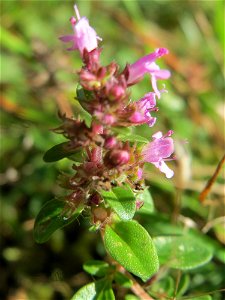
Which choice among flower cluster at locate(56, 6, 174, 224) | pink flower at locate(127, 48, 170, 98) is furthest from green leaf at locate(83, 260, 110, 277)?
pink flower at locate(127, 48, 170, 98)

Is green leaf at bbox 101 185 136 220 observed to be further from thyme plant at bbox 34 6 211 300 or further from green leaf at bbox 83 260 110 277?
green leaf at bbox 83 260 110 277

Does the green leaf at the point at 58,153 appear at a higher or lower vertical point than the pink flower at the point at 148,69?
lower

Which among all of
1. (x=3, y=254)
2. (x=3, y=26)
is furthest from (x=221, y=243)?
(x=3, y=26)

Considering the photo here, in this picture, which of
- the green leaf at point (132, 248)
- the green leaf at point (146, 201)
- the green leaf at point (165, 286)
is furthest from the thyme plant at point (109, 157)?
the green leaf at point (165, 286)

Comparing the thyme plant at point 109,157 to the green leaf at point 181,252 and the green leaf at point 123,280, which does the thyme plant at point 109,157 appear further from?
the green leaf at point 181,252

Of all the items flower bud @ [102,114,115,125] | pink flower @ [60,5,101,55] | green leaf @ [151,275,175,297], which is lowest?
green leaf @ [151,275,175,297]

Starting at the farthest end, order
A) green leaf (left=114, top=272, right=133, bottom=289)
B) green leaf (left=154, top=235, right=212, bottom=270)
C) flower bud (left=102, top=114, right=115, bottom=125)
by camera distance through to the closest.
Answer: green leaf (left=154, top=235, right=212, bottom=270), green leaf (left=114, top=272, right=133, bottom=289), flower bud (left=102, top=114, right=115, bottom=125)

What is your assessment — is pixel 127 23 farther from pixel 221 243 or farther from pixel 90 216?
pixel 90 216
